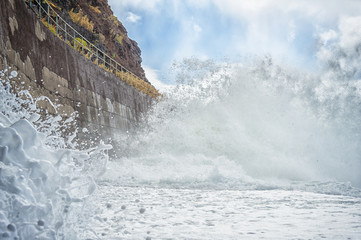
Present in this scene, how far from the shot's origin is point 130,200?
435 centimetres

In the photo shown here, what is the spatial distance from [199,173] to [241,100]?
7242 mm

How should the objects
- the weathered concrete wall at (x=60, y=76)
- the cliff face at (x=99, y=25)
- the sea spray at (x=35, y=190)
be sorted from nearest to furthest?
the sea spray at (x=35, y=190) → the weathered concrete wall at (x=60, y=76) → the cliff face at (x=99, y=25)

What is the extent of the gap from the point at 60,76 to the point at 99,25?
42.6 feet

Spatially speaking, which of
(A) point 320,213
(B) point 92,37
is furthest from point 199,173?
(B) point 92,37

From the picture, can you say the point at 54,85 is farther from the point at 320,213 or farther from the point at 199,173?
the point at 320,213

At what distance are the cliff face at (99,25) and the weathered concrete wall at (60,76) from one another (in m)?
6.30

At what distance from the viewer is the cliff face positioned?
1706 centimetres

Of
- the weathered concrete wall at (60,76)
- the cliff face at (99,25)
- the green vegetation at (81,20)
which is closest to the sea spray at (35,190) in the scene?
the weathered concrete wall at (60,76)

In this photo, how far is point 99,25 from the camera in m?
19.9

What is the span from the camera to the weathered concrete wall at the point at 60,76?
5633 mm

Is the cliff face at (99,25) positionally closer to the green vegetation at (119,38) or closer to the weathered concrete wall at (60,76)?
the green vegetation at (119,38)

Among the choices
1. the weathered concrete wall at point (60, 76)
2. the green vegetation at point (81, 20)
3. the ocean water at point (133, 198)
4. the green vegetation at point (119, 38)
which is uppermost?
the green vegetation at point (119, 38)

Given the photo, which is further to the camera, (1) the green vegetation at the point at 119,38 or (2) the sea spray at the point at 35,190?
(1) the green vegetation at the point at 119,38

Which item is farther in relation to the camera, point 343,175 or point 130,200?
point 343,175
